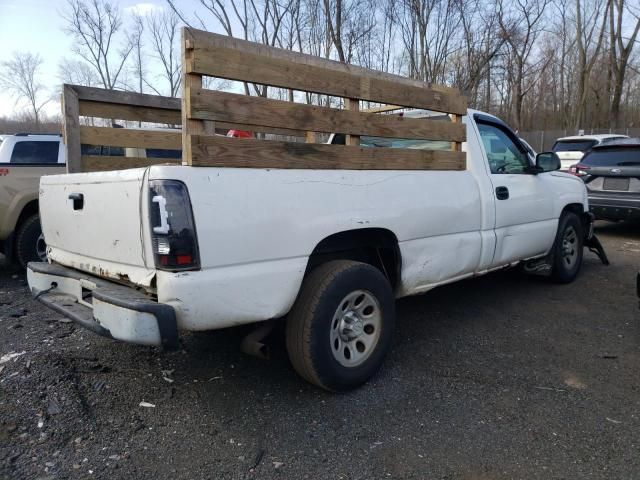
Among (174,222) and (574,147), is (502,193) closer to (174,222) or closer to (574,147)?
(174,222)

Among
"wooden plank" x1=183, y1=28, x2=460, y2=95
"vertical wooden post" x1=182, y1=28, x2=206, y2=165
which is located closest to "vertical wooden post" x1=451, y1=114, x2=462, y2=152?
"wooden plank" x1=183, y1=28, x2=460, y2=95

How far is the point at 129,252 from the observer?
2648mm

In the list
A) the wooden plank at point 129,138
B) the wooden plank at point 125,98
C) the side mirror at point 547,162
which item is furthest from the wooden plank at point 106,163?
the side mirror at point 547,162

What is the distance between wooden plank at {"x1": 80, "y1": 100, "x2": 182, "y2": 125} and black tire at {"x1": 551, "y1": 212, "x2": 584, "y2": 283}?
13.6 feet

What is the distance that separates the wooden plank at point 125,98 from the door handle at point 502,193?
3023 mm

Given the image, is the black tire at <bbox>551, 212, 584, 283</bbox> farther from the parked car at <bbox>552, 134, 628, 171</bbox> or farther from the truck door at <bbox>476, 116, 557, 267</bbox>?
the parked car at <bbox>552, 134, 628, 171</bbox>

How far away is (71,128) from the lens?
403 centimetres

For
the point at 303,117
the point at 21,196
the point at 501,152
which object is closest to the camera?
the point at 303,117

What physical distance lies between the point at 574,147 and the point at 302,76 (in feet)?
41.6

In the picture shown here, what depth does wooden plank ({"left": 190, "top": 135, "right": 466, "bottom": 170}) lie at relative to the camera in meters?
2.52

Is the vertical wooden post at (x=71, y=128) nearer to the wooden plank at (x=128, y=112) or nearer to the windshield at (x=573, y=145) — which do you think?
the wooden plank at (x=128, y=112)

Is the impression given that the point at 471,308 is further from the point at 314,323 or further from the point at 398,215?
the point at 314,323

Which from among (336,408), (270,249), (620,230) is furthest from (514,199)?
(620,230)

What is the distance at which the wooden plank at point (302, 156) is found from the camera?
2520 millimetres
